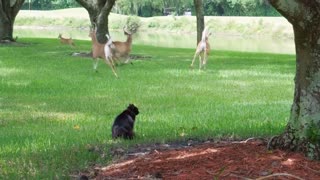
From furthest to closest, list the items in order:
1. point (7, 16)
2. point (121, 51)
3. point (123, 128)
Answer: point (7, 16) → point (121, 51) → point (123, 128)

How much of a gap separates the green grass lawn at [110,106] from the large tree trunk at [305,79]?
1.99 metres

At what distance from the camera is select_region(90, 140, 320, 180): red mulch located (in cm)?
483

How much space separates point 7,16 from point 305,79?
3033 cm

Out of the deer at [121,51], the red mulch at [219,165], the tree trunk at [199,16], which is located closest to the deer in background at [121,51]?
the deer at [121,51]

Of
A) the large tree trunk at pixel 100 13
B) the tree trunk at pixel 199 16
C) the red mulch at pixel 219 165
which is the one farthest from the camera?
the large tree trunk at pixel 100 13

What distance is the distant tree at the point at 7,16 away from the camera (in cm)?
3322

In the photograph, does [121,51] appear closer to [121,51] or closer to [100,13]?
[121,51]

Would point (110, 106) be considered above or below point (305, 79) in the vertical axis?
below

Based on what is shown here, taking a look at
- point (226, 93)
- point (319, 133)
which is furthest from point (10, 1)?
point (319, 133)

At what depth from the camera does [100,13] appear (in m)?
27.0

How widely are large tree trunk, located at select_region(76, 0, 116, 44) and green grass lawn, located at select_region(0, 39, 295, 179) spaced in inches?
211

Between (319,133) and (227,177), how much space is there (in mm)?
1009

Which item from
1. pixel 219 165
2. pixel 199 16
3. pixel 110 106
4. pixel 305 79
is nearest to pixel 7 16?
pixel 199 16

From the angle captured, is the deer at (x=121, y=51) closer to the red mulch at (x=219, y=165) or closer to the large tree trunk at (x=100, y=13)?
the large tree trunk at (x=100, y=13)
